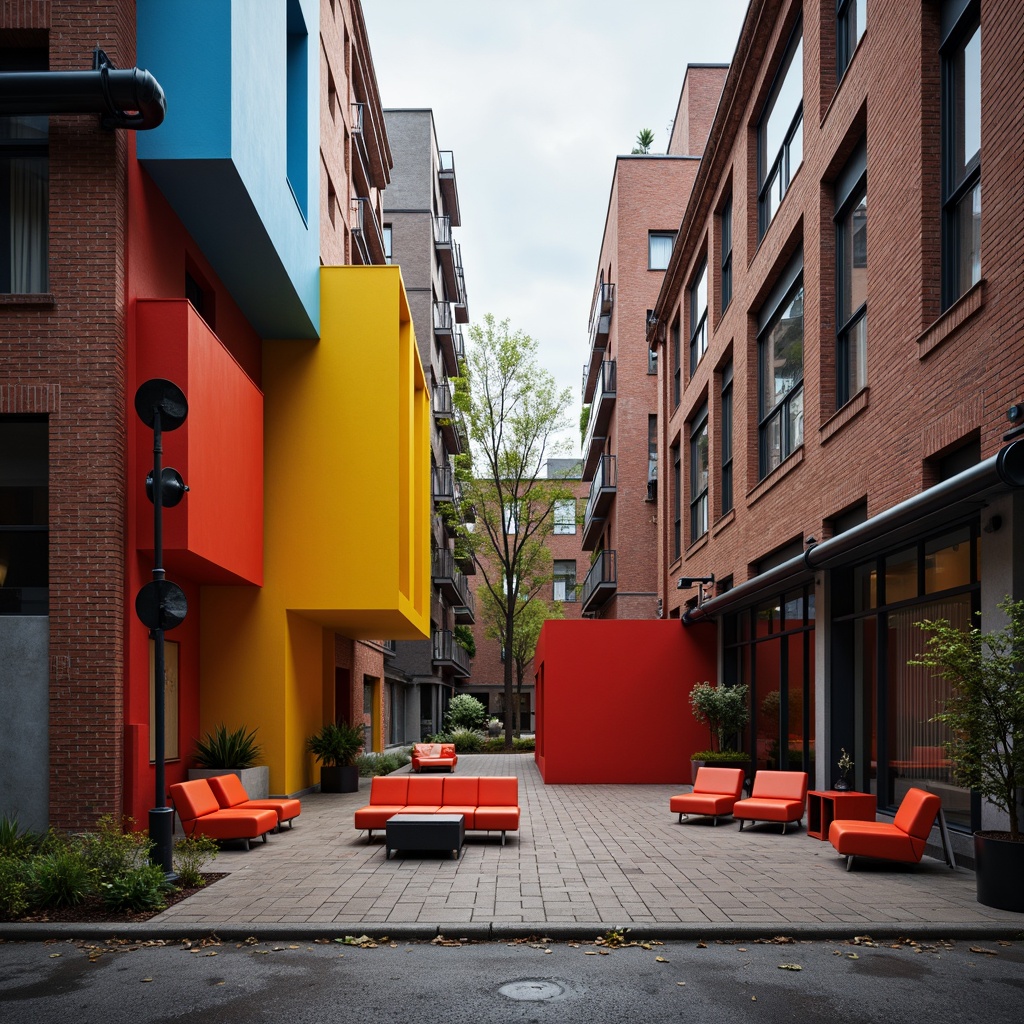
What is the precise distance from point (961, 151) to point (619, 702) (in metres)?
13.5

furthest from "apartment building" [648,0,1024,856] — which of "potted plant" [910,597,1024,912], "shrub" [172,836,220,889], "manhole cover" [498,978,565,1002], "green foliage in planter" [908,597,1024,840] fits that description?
"shrub" [172,836,220,889]

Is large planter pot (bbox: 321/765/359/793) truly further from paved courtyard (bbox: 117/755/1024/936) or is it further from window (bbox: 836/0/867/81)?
window (bbox: 836/0/867/81)

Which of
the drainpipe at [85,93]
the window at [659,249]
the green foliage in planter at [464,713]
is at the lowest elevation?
the green foliage in planter at [464,713]

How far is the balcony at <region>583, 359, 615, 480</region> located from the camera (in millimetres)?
36594

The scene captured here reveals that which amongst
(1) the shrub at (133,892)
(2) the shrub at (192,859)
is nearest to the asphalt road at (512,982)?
(1) the shrub at (133,892)

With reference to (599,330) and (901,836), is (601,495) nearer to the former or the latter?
(599,330)

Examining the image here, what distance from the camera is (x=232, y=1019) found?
5.96 meters

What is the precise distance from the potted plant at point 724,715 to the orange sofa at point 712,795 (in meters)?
3.47

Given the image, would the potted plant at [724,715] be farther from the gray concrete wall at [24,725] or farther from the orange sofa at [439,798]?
the gray concrete wall at [24,725]


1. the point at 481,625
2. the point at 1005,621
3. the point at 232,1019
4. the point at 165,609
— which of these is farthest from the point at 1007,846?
the point at 481,625

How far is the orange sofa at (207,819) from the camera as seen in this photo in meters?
12.0

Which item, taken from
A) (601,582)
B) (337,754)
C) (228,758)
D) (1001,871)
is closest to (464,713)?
(601,582)

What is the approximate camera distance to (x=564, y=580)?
2362 inches

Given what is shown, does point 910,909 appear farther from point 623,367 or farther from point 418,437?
point 623,367
